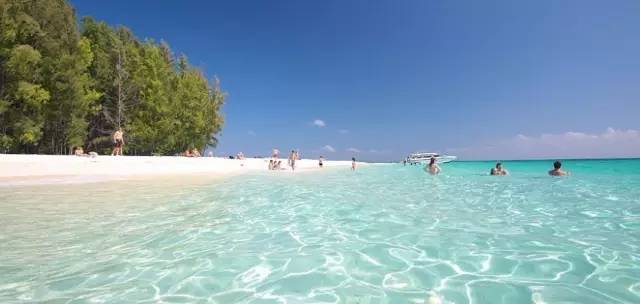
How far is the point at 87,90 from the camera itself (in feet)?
101

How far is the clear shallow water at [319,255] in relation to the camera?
358cm

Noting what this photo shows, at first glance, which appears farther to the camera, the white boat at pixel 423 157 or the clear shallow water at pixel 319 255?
the white boat at pixel 423 157

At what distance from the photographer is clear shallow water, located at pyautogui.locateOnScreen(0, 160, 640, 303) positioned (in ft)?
11.7

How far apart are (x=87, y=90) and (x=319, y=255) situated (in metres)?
34.4

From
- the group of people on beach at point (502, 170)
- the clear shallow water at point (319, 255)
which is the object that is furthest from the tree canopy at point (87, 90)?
the group of people on beach at point (502, 170)

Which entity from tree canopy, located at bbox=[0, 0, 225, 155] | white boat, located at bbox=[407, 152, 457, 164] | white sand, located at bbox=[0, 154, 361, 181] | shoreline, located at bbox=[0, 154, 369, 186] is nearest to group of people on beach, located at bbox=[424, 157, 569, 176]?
shoreline, located at bbox=[0, 154, 369, 186]

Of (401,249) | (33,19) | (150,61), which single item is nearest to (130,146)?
(150,61)

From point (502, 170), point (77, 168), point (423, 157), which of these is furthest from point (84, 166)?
point (423, 157)

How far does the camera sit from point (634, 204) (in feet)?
32.5

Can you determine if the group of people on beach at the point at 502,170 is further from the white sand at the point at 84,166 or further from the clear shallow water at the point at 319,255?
the white sand at the point at 84,166

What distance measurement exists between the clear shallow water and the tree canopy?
22.0 metres

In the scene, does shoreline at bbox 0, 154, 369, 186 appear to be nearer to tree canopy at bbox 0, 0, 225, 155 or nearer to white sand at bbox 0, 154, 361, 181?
white sand at bbox 0, 154, 361, 181

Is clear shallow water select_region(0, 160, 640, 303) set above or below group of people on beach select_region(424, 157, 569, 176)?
below

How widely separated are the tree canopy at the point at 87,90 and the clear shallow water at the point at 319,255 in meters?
22.0
